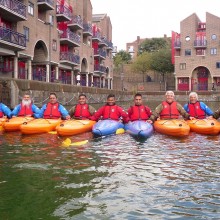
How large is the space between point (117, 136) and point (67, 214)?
22.2 ft

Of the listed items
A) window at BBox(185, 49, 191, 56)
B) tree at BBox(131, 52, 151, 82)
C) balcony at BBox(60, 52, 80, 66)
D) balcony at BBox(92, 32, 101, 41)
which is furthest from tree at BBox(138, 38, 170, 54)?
balcony at BBox(60, 52, 80, 66)

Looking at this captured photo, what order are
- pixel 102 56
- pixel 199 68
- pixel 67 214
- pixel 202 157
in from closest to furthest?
1. pixel 67 214
2. pixel 202 157
3. pixel 102 56
4. pixel 199 68

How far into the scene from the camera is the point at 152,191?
5.52m

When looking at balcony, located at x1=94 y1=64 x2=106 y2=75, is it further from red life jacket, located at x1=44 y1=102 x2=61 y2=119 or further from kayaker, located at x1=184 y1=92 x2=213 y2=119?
kayaker, located at x1=184 y1=92 x2=213 y2=119

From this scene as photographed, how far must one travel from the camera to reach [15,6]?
27125 mm

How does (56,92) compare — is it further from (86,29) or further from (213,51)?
(213,51)

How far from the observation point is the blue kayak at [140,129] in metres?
10.9

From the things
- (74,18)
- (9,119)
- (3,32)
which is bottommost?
(9,119)

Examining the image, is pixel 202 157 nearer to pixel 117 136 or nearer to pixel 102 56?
pixel 117 136

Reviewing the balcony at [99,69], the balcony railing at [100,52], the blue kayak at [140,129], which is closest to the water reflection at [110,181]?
the blue kayak at [140,129]

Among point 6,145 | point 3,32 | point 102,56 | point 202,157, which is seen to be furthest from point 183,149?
point 102,56

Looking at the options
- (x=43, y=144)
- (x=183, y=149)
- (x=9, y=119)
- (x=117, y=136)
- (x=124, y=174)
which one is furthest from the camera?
(x=9, y=119)

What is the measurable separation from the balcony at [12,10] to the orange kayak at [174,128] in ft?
59.9

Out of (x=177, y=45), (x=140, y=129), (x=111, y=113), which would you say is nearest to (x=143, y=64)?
(x=177, y=45)
